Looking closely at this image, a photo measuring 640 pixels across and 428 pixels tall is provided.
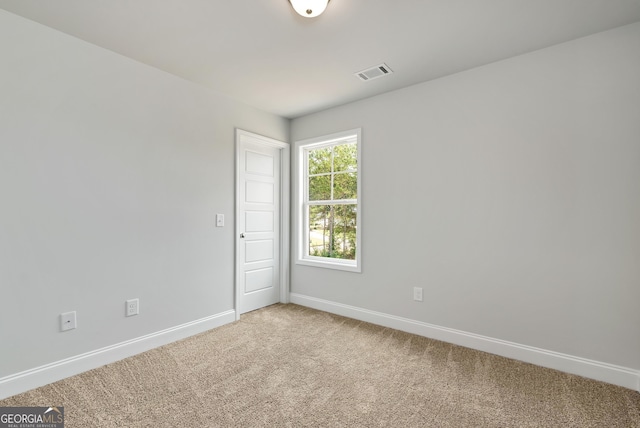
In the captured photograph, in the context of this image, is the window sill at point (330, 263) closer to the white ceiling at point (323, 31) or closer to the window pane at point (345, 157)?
the window pane at point (345, 157)

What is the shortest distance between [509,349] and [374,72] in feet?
8.58

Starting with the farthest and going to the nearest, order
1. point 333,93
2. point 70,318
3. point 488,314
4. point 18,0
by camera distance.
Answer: point 333,93
point 488,314
point 70,318
point 18,0

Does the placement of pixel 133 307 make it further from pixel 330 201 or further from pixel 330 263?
pixel 330 201

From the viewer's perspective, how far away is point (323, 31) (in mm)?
2096

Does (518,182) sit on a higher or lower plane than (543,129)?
lower

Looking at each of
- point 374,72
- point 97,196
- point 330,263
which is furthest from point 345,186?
point 97,196

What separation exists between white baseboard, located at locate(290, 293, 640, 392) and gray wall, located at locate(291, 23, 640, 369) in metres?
0.05

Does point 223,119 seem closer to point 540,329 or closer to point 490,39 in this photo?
point 490,39

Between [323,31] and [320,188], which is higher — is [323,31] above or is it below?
above

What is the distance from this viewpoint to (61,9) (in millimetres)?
1895

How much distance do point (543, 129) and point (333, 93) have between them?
1.90 metres

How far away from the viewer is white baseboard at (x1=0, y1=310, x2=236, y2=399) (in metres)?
1.92

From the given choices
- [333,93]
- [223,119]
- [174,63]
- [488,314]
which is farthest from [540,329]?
[174,63]

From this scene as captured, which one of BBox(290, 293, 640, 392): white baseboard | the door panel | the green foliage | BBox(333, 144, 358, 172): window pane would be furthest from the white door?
BBox(290, 293, 640, 392): white baseboard
